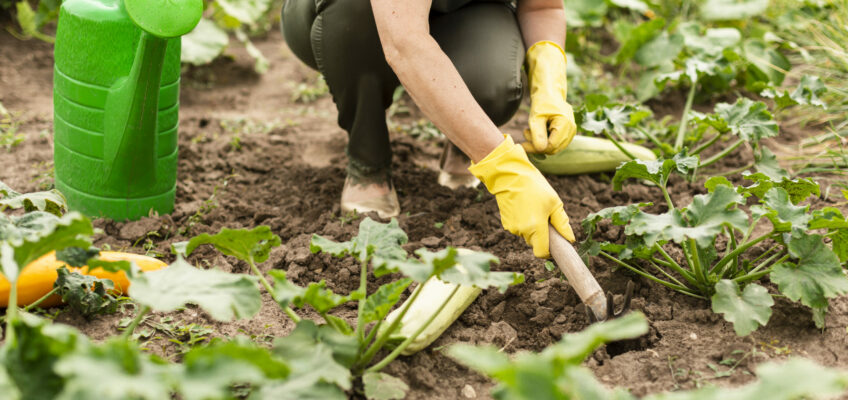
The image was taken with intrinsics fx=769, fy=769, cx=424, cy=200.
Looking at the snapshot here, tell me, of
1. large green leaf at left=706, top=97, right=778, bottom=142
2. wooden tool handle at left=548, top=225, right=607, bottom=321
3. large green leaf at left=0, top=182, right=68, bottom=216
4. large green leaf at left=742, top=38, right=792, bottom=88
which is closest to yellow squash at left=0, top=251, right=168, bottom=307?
large green leaf at left=0, top=182, right=68, bottom=216

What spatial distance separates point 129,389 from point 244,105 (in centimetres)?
268

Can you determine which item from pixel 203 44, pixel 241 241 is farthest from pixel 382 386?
pixel 203 44

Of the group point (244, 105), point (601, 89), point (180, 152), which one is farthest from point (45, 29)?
point (601, 89)

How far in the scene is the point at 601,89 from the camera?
3.69 meters

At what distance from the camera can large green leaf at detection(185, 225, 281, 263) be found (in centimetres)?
167

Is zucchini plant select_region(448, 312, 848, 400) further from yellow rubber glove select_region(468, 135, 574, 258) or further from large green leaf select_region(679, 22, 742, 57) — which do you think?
large green leaf select_region(679, 22, 742, 57)

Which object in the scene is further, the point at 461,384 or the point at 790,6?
the point at 790,6

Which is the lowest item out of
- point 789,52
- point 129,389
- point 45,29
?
point 789,52

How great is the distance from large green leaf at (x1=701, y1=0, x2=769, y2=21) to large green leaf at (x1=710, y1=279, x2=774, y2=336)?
2.50 meters

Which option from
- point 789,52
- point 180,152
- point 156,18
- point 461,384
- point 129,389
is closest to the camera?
point 129,389

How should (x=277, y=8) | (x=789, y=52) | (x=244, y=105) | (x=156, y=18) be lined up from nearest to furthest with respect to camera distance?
(x=156, y=18) → (x=244, y=105) → (x=789, y=52) → (x=277, y=8)

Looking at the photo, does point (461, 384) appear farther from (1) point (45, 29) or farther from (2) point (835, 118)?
(1) point (45, 29)

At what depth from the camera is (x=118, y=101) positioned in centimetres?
227

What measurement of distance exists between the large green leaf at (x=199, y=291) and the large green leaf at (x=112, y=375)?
0.21 meters
